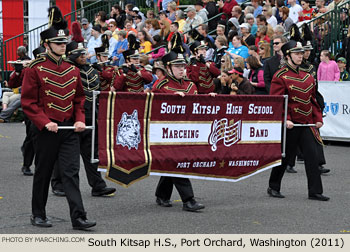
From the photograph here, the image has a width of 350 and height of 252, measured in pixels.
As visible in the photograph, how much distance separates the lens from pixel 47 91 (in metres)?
7.61

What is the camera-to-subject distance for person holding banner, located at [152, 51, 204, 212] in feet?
28.5

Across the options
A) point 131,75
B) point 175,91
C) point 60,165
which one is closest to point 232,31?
point 131,75

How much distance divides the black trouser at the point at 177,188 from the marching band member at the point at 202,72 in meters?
5.41

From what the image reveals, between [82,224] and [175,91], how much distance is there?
2116 mm

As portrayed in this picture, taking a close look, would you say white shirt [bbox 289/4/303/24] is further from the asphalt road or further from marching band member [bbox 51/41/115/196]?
marching band member [bbox 51/41/115/196]

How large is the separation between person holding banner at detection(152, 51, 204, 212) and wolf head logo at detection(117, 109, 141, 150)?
70 cm

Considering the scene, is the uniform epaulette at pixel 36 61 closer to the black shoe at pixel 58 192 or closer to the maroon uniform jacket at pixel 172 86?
the maroon uniform jacket at pixel 172 86

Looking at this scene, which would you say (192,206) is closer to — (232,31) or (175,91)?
(175,91)

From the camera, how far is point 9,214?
8.43 metres

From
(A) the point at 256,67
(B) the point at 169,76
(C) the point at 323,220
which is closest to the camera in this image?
(C) the point at 323,220

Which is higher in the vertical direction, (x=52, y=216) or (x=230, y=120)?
(x=230, y=120)

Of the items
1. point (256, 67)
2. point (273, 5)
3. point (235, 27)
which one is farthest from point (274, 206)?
point (273, 5)

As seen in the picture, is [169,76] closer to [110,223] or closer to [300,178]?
[110,223]

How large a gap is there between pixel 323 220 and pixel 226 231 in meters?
1.22
